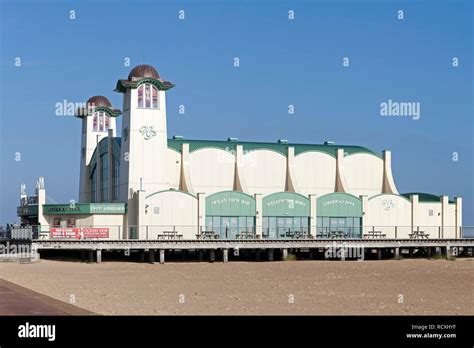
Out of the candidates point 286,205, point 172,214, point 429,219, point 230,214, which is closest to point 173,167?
point 230,214

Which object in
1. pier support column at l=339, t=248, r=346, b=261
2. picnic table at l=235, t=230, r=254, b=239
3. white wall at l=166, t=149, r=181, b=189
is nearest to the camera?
pier support column at l=339, t=248, r=346, b=261

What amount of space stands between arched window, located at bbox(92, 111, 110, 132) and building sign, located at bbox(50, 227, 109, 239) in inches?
753

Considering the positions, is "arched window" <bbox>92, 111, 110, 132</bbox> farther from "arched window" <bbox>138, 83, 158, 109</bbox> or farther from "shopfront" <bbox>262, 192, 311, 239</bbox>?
"shopfront" <bbox>262, 192, 311, 239</bbox>

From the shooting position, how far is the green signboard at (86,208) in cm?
5734

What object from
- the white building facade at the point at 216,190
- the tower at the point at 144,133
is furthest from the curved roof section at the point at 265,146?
the tower at the point at 144,133

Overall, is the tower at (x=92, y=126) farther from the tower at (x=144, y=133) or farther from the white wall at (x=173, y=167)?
the tower at (x=144, y=133)

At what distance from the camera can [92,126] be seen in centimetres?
7138

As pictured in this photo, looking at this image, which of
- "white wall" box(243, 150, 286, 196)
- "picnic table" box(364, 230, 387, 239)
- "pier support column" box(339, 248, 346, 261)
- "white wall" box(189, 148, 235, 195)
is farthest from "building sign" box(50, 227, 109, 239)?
"picnic table" box(364, 230, 387, 239)

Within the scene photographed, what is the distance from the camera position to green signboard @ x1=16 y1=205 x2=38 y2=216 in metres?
61.6

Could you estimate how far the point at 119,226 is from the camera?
5681 centimetres

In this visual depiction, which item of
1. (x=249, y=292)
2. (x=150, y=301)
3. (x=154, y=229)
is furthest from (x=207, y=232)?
(x=150, y=301)
